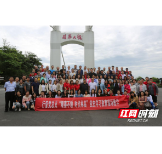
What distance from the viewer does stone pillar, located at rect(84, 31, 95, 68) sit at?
46.4 ft

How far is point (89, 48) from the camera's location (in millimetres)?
14320

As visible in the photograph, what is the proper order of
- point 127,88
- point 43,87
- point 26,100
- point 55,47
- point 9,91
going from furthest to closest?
point 55,47 → point 127,88 → point 43,87 → point 26,100 → point 9,91

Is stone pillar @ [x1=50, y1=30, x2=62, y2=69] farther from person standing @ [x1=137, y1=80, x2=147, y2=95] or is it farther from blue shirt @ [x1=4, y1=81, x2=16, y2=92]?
person standing @ [x1=137, y1=80, x2=147, y2=95]

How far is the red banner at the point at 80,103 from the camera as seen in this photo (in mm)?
6594

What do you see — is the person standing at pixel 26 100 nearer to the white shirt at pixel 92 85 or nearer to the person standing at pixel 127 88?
the white shirt at pixel 92 85

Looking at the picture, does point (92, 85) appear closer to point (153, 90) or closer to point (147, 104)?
point (147, 104)

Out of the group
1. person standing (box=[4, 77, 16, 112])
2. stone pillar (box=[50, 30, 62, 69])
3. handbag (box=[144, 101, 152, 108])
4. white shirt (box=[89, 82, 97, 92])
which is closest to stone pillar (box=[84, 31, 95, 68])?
stone pillar (box=[50, 30, 62, 69])

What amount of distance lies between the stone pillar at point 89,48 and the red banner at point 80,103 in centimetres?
818

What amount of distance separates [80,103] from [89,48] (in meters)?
8.99

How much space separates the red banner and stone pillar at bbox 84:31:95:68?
8176 mm

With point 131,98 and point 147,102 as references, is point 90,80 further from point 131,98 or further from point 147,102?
point 147,102

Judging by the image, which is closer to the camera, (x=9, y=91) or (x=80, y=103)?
(x=9, y=91)

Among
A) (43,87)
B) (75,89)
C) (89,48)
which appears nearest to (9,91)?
(43,87)

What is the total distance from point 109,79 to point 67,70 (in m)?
3.30
